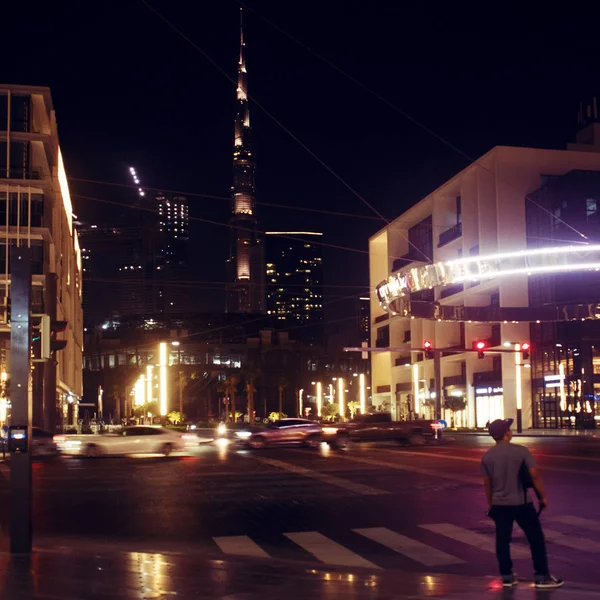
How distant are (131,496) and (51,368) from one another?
41082 mm

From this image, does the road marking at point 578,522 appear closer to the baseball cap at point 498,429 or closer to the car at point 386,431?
the baseball cap at point 498,429

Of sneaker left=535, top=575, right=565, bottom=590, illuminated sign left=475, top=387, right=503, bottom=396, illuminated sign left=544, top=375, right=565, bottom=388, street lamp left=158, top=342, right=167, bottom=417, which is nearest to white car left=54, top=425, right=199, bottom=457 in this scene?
street lamp left=158, top=342, right=167, bottom=417

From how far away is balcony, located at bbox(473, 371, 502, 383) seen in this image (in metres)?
72.6

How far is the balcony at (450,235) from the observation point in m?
78.0

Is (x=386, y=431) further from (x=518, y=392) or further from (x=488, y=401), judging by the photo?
(x=488, y=401)

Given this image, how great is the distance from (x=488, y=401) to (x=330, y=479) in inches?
2159

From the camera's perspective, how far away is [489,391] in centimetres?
7388

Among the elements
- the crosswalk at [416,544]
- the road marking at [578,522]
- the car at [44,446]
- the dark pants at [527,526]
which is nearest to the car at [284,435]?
the car at [44,446]

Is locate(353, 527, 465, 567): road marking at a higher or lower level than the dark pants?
lower

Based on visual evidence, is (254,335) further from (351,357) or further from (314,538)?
(314,538)

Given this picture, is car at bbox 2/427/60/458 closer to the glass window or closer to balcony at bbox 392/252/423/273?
the glass window

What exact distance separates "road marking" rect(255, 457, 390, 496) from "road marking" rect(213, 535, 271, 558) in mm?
6196

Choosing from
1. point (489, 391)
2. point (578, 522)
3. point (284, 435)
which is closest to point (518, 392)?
point (489, 391)

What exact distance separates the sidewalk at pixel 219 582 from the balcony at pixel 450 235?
227ft
